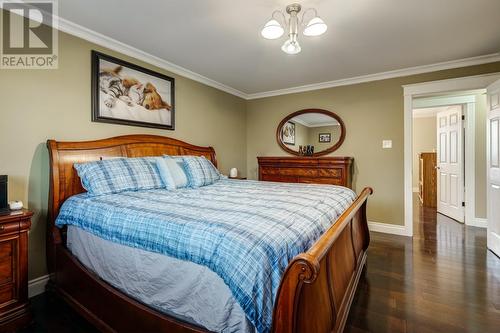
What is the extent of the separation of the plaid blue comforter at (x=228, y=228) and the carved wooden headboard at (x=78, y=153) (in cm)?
21

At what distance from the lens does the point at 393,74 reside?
12.0ft

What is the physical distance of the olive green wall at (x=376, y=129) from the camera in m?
3.67

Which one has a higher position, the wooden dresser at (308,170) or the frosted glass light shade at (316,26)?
the frosted glass light shade at (316,26)

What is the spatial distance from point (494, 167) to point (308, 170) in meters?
2.22

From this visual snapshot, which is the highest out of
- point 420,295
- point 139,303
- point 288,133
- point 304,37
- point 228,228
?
point 304,37

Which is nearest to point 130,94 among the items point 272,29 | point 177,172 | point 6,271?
point 177,172

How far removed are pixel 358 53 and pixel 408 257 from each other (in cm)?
246

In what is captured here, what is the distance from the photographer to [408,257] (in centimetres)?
281

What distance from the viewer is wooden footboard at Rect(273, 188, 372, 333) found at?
2.92 ft

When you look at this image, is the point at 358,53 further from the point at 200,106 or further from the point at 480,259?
the point at 480,259

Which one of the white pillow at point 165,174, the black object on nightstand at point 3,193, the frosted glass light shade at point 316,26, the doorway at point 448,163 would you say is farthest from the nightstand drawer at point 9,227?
the doorway at point 448,163

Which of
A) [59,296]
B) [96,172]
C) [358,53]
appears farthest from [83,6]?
[358,53]

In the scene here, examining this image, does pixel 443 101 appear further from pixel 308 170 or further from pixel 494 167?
pixel 308 170

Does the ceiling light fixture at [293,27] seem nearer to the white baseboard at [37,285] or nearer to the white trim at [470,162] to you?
the white baseboard at [37,285]
